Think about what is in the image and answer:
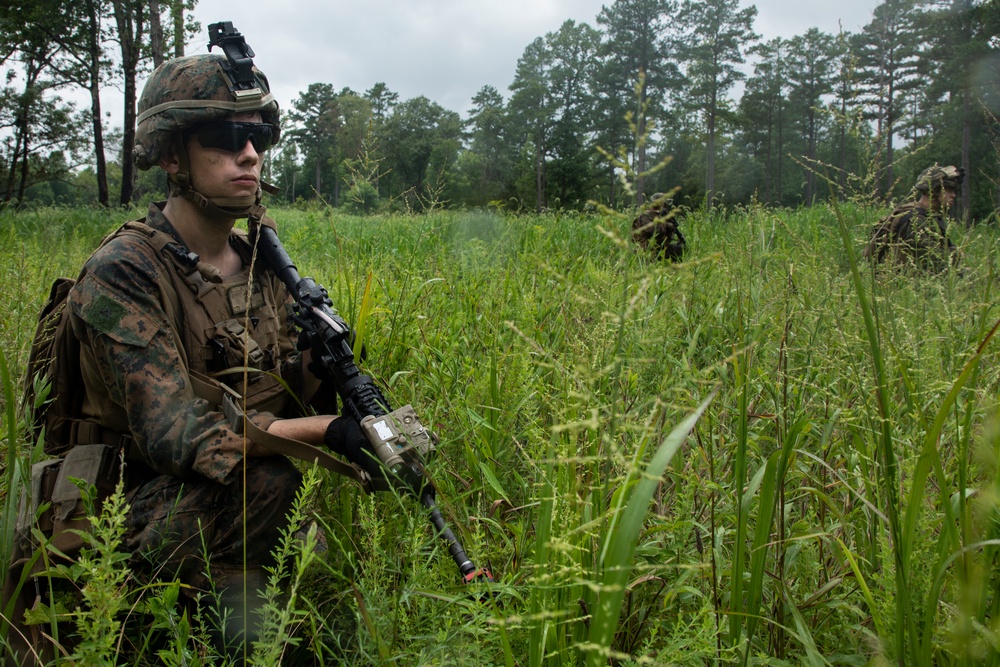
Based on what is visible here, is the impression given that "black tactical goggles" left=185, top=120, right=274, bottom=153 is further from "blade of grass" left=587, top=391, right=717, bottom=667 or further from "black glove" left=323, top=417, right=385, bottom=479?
"blade of grass" left=587, top=391, right=717, bottom=667

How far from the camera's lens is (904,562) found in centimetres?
118

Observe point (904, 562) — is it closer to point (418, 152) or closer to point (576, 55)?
point (418, 152)

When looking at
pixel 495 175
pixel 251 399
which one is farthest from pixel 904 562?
pixel 495 175

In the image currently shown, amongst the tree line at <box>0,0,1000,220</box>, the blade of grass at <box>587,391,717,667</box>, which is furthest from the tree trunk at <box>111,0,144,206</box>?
the blade of grass at <box>587,391,717,667</box>

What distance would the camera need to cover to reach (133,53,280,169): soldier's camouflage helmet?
224cm

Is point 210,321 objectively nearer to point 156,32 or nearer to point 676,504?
point 676,504

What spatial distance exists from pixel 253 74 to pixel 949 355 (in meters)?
2.60

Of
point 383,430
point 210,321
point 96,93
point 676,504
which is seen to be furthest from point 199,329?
point 96,93

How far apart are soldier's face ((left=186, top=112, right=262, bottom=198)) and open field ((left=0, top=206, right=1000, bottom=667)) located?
2.07ft

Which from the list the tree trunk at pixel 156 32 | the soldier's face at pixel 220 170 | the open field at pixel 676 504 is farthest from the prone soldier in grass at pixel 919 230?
the tree trunk at pixel 156 32

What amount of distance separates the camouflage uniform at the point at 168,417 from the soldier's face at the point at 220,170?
7.9 inches

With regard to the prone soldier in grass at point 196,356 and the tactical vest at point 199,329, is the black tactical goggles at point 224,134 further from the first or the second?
the tactical vest at point 199,329

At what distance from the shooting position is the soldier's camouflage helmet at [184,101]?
2236 mm

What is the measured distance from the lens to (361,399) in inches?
81.5
